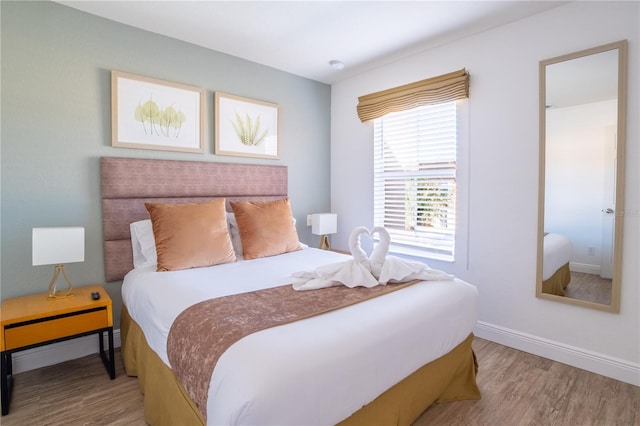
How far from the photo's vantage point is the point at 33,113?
2342 mm

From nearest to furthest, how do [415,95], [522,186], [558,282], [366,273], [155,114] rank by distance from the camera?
[366,273] < [558,282] < [522,186] < [155,114] < [415,95]

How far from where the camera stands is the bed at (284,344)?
3.65ft

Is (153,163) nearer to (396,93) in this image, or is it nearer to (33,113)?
(33,113)

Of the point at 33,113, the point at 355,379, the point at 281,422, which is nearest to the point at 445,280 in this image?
the point at 355,379

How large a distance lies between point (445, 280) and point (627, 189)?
4.59 feet

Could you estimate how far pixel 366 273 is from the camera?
200 cm

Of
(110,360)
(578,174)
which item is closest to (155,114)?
(110,360)

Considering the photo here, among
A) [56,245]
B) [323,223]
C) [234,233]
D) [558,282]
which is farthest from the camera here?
[323,223]

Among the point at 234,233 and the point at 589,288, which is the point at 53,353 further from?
the point at 589,288

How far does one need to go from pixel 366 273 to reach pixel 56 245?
6.42 ft

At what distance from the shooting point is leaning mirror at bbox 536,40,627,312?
226 cm

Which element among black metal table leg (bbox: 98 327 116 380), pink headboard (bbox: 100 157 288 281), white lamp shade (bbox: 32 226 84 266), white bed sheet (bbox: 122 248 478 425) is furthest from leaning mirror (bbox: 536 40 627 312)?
white lamp shade (bbox: 32 226 84 266)

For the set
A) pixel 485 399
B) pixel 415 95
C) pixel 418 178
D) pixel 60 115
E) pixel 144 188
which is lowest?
pixel 485 399

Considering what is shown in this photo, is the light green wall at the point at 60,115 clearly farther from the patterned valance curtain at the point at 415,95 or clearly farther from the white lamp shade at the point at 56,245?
the patterned valance curtain at the point at 415,95
